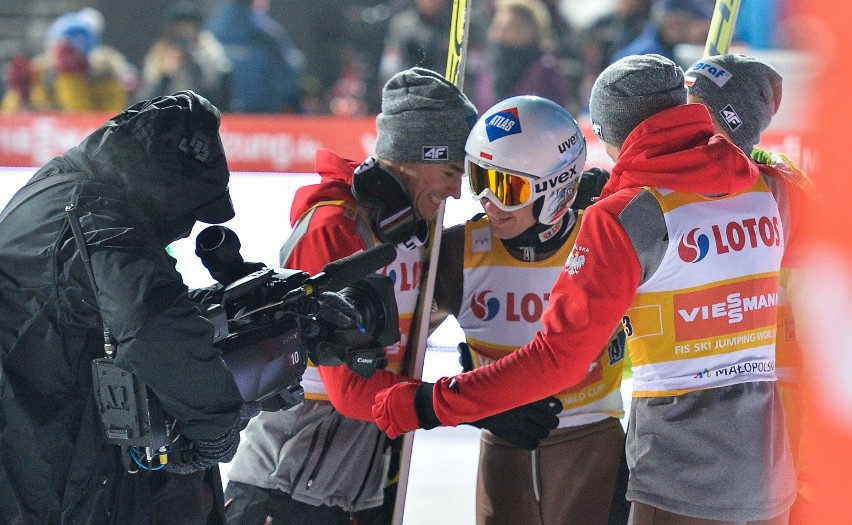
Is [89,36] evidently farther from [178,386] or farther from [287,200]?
[178,386]

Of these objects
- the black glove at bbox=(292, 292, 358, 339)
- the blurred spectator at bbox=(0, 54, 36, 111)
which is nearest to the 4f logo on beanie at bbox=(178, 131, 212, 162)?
the black glove at bbox=(292, 292, 358, 339)

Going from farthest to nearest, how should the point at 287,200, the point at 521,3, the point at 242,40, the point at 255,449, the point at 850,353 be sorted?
the point at 242,40 → the point at 521,3 → the point at 287,200 → the point at 255,449 → the point at 850,353

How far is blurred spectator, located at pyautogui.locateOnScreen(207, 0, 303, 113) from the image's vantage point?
32.1ft

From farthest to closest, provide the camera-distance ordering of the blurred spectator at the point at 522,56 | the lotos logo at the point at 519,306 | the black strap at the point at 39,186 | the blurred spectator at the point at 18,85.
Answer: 1. the blurred spectator at the point at 18,85
2. the blurred spectator at the point at 522,56
3. the lotos logo at the point at 519,306
4. the black strap at the point at 39,186

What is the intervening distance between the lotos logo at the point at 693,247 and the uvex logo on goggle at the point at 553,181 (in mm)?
542

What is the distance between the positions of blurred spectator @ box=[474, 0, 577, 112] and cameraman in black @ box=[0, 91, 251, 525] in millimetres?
6569

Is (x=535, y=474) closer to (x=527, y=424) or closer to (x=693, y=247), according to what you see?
(x=527, y=424)

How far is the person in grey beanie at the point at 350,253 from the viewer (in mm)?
2848

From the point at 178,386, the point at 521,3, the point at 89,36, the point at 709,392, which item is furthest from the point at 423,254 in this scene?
the point at 89,36

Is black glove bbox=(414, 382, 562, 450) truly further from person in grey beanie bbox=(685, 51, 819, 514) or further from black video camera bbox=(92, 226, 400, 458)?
person in grey beanie bbox=(685, 51, 819, 514)

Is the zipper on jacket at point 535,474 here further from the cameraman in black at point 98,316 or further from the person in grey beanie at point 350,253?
the cameraman in black at point 98,316

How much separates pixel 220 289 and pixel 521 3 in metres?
6.73

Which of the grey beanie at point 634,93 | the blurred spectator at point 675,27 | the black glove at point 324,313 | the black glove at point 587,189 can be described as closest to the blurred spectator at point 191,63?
the blurred spectator at point 675,27

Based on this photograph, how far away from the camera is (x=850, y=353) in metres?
1.08
